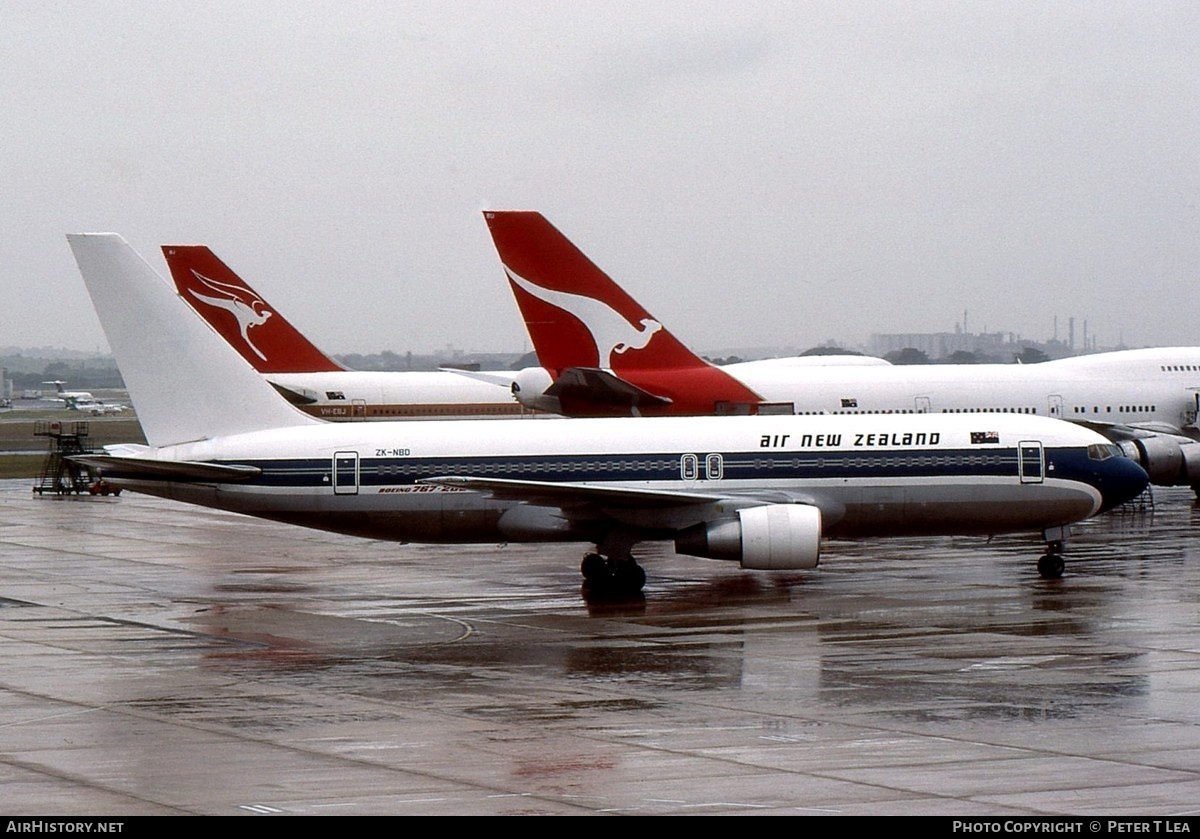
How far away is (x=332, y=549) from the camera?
1713 inches

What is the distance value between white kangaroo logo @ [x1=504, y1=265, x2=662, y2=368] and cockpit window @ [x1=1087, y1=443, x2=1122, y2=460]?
17.6 m

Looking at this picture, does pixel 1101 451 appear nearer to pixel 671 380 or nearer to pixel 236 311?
pixel 671 380

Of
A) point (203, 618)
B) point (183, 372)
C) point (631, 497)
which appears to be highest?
point (183, 372)

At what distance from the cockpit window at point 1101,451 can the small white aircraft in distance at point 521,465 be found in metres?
0.21

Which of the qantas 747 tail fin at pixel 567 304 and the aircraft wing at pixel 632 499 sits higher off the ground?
the qantas 747 tail fin at pixel 567 304

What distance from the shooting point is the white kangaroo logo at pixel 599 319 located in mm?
48406

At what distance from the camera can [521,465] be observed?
109ft

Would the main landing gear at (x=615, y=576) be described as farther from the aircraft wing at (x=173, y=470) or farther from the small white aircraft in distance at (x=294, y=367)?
the small white aircraft in distance at (x=294, y=367)

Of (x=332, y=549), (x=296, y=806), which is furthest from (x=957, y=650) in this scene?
(x=332, y=549)

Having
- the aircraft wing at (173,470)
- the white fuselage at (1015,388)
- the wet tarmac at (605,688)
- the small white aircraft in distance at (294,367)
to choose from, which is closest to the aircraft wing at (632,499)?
the wet tarmac at (605,688)

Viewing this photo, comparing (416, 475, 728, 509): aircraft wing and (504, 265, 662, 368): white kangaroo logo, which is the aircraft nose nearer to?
(416, 475, 728, 509): aircraft wing

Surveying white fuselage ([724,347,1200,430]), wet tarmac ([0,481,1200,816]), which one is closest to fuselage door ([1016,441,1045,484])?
wet tarmac ([0,481,1200,816])
